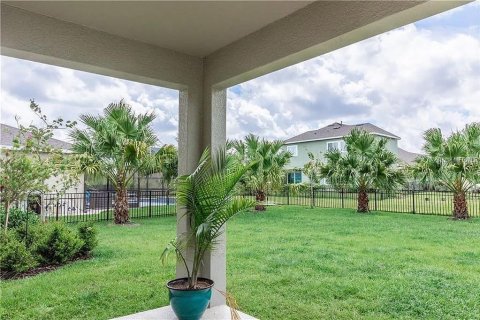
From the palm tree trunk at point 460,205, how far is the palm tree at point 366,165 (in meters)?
1.50

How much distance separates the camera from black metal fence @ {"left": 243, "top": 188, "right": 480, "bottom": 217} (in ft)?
26.5

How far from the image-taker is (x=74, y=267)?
185 inches

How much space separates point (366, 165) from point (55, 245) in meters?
7.45

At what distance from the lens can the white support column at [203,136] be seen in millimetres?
3193

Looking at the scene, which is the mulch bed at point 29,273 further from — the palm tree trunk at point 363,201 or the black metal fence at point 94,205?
the palm tree trunk at point 363,201

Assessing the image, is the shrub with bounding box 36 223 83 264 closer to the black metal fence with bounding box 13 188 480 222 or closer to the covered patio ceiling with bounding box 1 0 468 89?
the black metal fence with bounding box 13 188 480 222

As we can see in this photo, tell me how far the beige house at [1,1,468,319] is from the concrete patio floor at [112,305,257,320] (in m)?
0.02

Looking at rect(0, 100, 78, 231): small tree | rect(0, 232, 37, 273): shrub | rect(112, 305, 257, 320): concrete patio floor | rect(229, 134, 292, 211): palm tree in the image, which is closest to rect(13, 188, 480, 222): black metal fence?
rect(229, 134, 292, 211): palm tree

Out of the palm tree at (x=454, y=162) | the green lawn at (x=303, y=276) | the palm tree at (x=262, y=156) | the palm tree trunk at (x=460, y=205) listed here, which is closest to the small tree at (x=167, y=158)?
the green lawn at (x=303, y=276)

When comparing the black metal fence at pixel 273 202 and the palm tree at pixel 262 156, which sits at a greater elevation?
the palm tree at pixel 262 156

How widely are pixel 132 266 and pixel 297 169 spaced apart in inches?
306

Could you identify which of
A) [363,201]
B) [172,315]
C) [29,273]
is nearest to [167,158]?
[29,273]

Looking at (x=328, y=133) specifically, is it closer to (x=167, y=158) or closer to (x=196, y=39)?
(x=167, y=158)

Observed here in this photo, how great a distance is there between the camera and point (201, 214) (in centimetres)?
280
